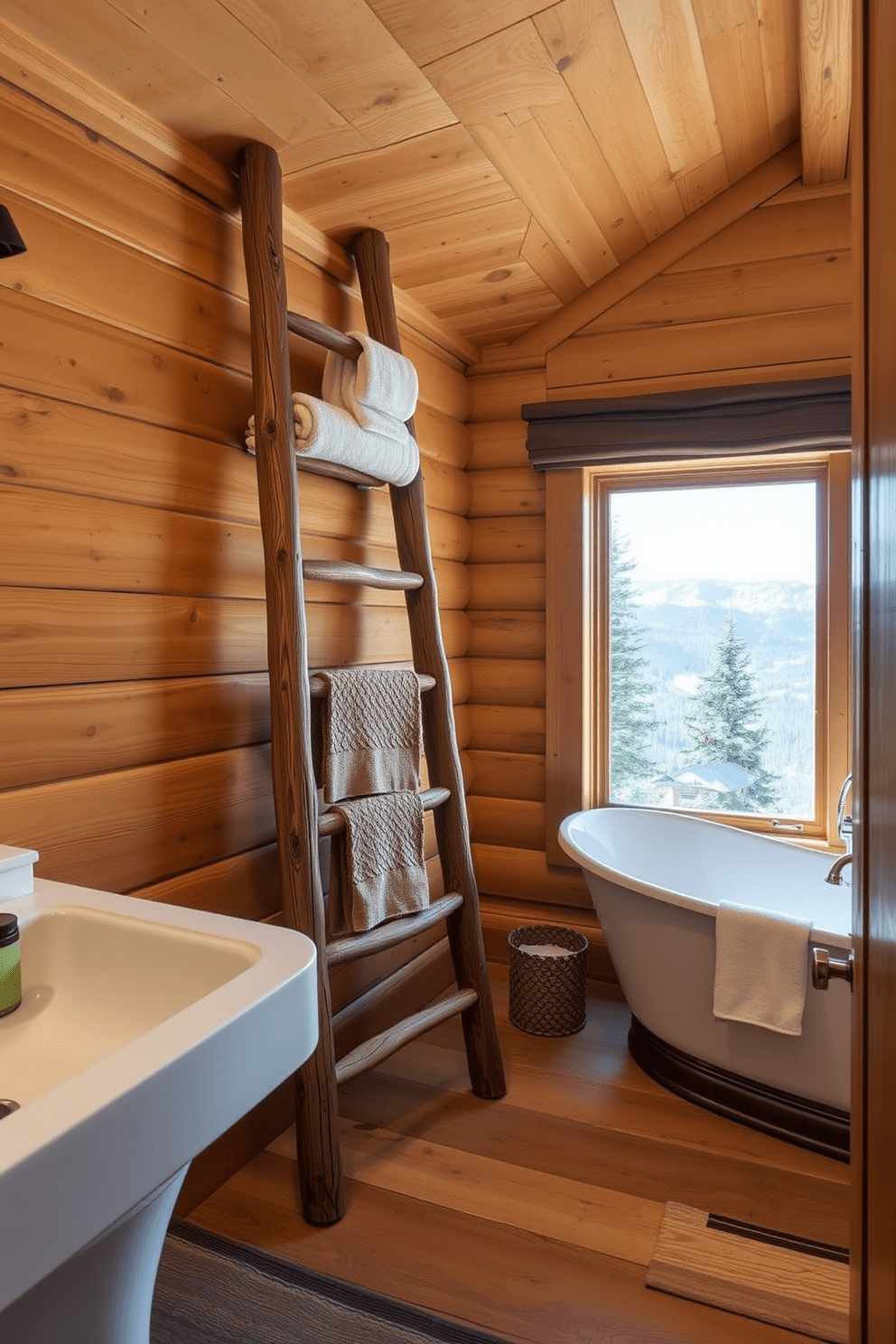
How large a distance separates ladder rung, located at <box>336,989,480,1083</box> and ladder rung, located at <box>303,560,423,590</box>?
1034mm

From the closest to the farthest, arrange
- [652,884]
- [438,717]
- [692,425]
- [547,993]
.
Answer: [652,884] < [438,717] < [547,993] < [692,425]

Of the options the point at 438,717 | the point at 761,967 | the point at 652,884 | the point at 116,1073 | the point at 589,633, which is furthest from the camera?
the point at 589,633

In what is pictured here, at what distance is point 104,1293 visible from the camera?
96 centimetres

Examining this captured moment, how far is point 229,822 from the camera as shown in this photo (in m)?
1.91

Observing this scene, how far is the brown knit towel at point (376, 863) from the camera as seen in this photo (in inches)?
77.2

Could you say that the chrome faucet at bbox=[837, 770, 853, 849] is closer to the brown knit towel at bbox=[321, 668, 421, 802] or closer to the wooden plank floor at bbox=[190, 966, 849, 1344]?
the wooden plank floor at bbox=[190, 966, 849, 1344]

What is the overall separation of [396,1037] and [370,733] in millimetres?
700

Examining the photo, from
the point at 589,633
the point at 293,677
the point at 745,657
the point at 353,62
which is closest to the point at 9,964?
the point at 293,677

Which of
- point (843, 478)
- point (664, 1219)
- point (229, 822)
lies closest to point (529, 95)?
point (843, 478)

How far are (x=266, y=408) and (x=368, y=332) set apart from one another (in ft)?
2.12

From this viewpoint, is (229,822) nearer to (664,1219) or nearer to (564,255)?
(664,1219)

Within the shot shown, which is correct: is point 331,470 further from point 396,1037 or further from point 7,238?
point 396,1037

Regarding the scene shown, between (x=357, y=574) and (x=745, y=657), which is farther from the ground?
(x=357, y=574)

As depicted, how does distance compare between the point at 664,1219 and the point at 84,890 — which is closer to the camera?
the point at 84,890
